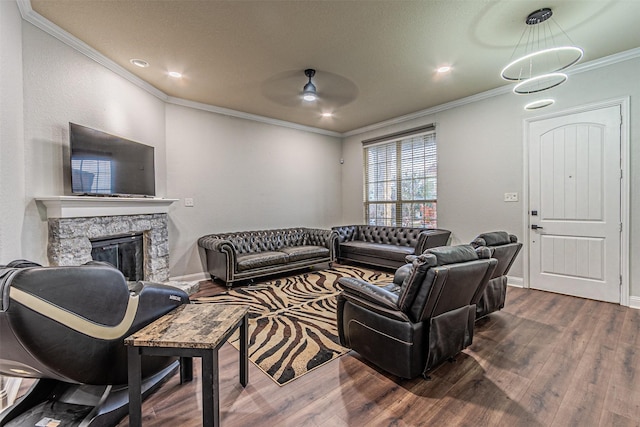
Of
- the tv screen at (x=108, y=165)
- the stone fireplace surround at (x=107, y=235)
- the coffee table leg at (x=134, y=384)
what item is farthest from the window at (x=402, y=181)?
the coffee table leg at (x=134, y=384)

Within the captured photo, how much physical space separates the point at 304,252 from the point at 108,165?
2962mm

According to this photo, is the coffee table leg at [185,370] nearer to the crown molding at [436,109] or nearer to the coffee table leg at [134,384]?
the coffee table leg at [134,384]

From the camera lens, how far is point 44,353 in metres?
1.20

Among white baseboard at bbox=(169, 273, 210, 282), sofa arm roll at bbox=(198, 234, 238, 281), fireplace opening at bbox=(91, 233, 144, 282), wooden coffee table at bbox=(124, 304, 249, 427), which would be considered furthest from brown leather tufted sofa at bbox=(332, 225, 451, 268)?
wooden coffee table at bbox=(124, 304, 249, 427)

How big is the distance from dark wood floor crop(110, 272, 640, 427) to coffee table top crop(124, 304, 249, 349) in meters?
0.54

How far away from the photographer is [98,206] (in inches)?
116

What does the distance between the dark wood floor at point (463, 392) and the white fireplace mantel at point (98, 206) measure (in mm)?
1919

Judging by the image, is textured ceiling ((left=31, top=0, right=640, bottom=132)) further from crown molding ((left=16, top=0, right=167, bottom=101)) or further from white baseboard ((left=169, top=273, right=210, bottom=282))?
white baseboard ((left=169, top=273, right=210, bottom=282))

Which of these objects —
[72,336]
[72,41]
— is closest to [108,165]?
[72,41]

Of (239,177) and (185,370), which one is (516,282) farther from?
(239,177)

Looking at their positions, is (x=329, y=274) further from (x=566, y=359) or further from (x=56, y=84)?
(x=56, y=84)

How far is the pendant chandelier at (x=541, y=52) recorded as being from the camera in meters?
2.44

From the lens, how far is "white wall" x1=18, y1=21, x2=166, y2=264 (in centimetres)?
240

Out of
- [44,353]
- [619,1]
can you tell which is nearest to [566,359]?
[619,1]
